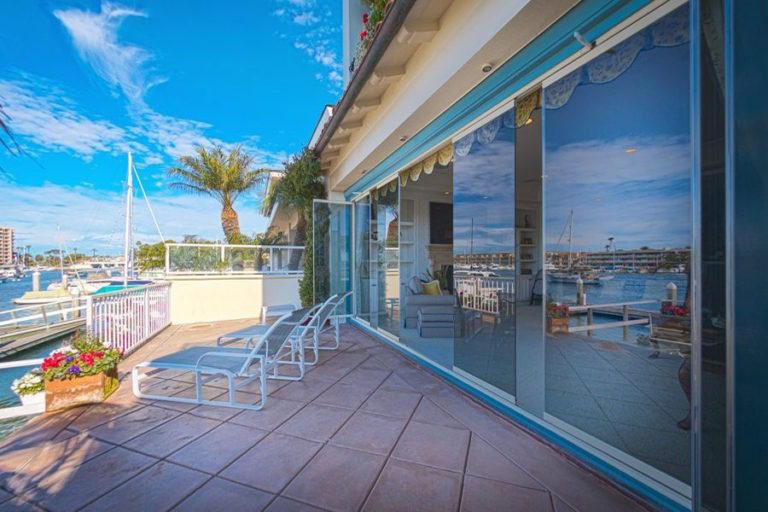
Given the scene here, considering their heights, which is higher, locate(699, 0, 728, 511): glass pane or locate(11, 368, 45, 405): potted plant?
locate(699, 0, 728, 511): glass pane

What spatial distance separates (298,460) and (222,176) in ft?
37.5

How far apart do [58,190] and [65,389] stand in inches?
800

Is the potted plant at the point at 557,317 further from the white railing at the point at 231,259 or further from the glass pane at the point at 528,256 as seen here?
the white railing at the point at 231,259

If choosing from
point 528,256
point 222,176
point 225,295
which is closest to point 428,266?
point 225,295

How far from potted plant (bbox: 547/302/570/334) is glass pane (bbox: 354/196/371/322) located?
426 centimetres

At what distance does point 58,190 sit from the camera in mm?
17172

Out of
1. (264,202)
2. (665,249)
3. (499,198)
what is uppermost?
(264,202)

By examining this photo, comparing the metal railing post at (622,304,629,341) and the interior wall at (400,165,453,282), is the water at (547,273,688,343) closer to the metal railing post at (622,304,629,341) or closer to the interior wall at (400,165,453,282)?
the metal railing post at (622,304,629,341)

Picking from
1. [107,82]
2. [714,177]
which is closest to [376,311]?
[714,177]

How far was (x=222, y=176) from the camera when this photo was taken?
1159 centimetres

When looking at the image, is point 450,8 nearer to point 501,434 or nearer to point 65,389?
point 501,434

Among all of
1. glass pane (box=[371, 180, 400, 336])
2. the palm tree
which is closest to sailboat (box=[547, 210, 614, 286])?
glass pane (box=[371, 180, 400, 336])

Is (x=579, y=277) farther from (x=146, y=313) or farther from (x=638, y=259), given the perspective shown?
(x=146, y=313)

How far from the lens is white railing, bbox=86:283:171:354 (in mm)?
4188
